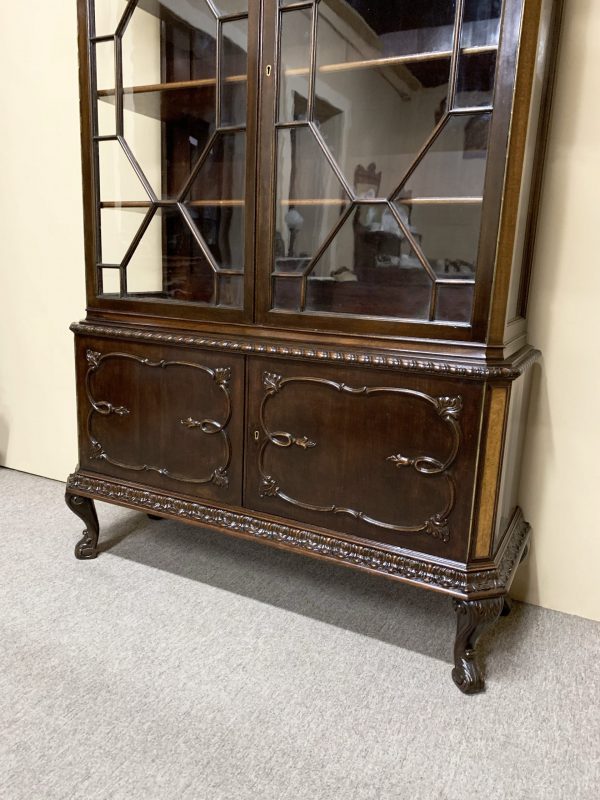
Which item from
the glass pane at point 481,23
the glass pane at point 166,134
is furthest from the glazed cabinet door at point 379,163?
the glass pane at point 166,134

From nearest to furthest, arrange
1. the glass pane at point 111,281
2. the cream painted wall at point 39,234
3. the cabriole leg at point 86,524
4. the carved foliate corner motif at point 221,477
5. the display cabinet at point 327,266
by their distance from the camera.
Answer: the display cabinet at point 327,266, the carved foliate corner motif at point 221,477, the glass pane at point 111,281, the cabriole leg at point 86,524, the cream painted wall at point 39,234

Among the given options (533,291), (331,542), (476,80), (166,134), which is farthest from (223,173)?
(331,542)

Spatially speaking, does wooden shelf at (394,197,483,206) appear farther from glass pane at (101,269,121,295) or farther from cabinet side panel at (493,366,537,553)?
glass pane at (101,269,121,295)

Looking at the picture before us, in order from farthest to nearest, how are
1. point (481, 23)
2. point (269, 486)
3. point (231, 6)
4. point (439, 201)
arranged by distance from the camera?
point (269, 486) < point (231, 6) < point (439, 201) < point (481, 23)

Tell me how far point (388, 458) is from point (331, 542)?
244mm

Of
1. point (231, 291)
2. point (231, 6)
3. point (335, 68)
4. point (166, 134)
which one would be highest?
point (231, 6)

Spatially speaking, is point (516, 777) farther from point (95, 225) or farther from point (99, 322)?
point (95, 225)

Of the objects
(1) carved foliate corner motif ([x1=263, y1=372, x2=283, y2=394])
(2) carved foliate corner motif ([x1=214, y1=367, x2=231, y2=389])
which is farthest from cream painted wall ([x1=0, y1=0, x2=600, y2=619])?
(2) carved foliate corner motif ([x1=214, y1=367, x2=231, y2=389])

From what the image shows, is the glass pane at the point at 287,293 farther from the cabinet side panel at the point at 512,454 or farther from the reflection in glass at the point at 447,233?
the cabinet side panel at the point at 512,454

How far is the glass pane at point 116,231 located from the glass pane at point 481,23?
0.86 m

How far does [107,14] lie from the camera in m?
1.42

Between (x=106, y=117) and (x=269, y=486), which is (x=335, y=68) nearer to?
(x=106, y=117)

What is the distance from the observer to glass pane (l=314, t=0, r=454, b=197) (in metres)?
1.13

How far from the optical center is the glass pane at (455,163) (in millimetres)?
1102
